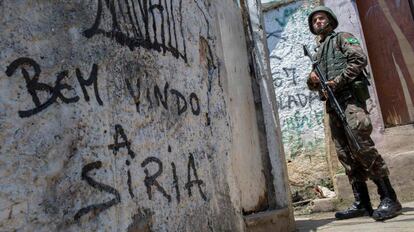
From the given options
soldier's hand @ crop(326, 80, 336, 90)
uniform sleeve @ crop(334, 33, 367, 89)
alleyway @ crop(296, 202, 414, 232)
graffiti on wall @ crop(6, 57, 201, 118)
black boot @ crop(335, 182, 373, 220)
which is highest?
uniform sleeve @ crop(334, 33, 367, 89)

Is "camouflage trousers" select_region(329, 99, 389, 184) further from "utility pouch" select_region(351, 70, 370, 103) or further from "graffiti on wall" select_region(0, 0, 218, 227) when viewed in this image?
"graffiti on wall" select_region(0, 0, 218, 227)

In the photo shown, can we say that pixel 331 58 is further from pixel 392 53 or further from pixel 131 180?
pixel 131 180

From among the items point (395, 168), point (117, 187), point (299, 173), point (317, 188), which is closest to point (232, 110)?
point (117, 187)

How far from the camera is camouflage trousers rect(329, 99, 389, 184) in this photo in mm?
4219

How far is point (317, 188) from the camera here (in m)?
6.70

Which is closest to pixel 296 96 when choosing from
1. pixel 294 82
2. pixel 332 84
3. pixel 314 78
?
pixel 294 82

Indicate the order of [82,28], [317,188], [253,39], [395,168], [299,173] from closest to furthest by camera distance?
1. [82,28]
2. [253,39]
3. [395,168]
4. [317,188]
5. [299,173]

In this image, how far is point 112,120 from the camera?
7.19 feet

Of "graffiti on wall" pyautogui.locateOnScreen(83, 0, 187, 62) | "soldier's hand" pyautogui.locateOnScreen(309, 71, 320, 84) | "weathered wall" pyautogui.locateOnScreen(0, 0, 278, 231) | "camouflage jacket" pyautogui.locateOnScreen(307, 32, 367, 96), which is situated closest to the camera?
"weathered wall" pyautogui.locateOnScreen(0, 0, 278, 231)

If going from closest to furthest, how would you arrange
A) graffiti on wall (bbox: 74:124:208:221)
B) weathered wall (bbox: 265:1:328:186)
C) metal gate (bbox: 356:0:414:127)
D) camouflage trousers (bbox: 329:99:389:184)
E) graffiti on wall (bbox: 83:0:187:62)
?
graffiti on wall (bbox: 74:124:208:221)
graffiti on wall (bbox: 83:0:187:62)
camouflage trousers (bbox: 329:99:389:184)
metal gate (bbox: 356:0:414:127)
weathered wall (bbox: 265:1:328:186)

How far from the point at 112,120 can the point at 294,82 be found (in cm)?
575

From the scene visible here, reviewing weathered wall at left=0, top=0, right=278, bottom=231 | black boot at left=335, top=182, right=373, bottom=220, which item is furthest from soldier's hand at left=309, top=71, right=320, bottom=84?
weathered wall at left=0, top=0, right=278, bottom=231

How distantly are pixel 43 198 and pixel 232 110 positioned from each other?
7.41 ft

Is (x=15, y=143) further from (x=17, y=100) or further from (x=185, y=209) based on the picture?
(x=185, y=209)
